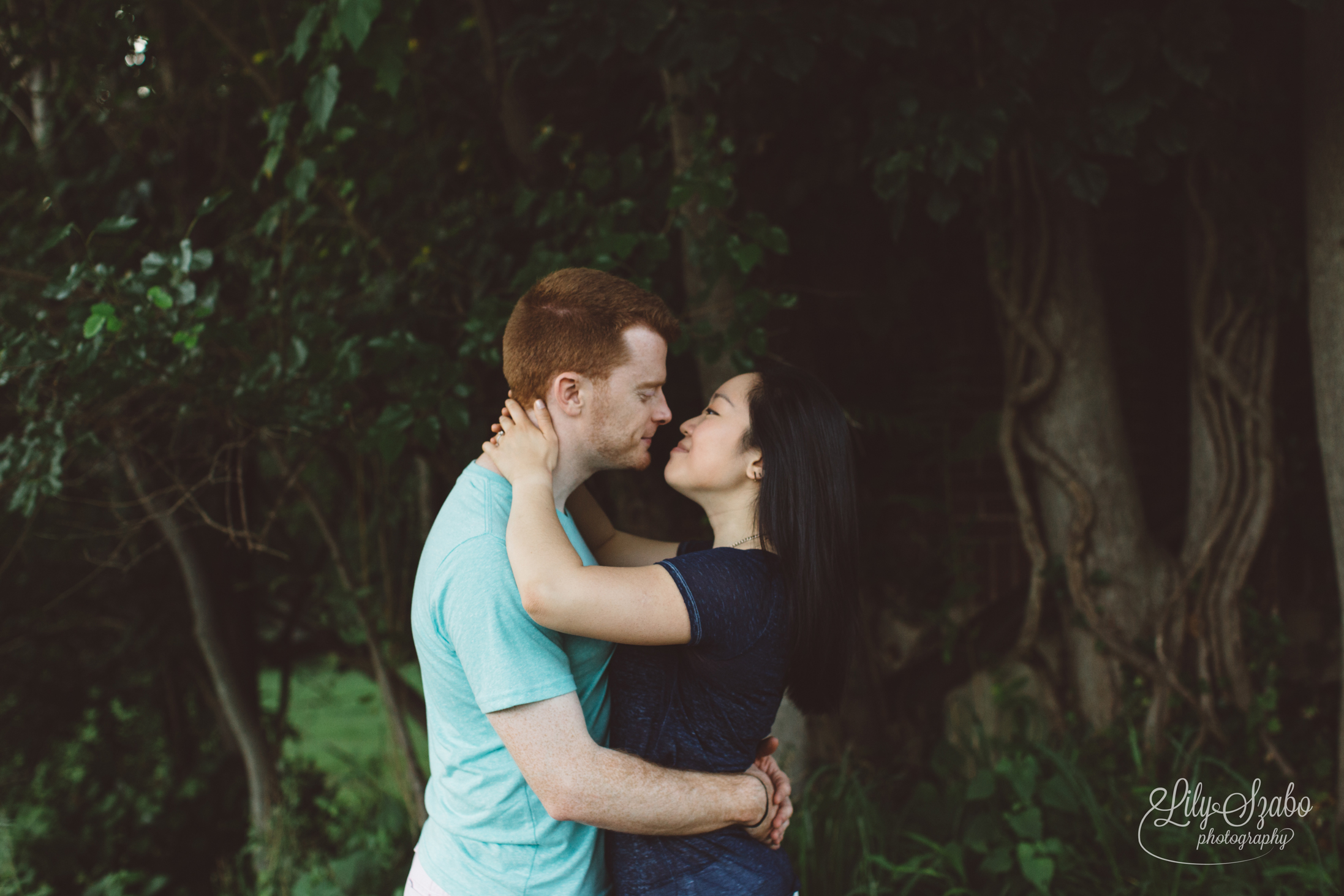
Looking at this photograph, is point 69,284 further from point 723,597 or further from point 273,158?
point 723,597

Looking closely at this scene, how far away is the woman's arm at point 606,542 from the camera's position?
6.12 feet

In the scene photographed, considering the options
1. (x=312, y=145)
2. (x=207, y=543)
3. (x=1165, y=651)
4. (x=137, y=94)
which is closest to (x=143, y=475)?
(x=207, y=543)

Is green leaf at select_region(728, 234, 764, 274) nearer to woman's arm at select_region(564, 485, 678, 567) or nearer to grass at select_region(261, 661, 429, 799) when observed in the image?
woman's arm at select_region(564, 485, 678, 567)

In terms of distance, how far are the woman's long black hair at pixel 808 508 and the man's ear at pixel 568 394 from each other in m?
0.29

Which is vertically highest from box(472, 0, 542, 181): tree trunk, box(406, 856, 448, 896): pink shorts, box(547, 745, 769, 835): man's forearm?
box(472, 0, 542, 181): tree trunk

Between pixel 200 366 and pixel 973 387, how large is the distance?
262 cm

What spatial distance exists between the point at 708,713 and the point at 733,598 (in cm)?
21

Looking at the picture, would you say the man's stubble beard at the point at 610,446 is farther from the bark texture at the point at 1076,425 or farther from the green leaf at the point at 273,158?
the bark texture at the point at 1076,425

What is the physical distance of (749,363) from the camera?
2.29m

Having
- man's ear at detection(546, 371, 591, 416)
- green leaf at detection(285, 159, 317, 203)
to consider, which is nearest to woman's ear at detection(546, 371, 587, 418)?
man's ear at detection(546, 371, 591, 416)

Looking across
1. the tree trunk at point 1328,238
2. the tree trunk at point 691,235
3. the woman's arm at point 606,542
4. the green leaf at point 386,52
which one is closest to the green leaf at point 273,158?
the green leaf at point 386,52

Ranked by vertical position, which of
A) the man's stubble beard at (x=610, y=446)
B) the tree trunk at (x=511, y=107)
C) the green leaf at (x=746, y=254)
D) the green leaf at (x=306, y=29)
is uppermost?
the tree trunk at (x=511, y=107)

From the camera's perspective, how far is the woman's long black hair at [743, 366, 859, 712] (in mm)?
1502

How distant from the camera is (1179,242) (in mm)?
3395
